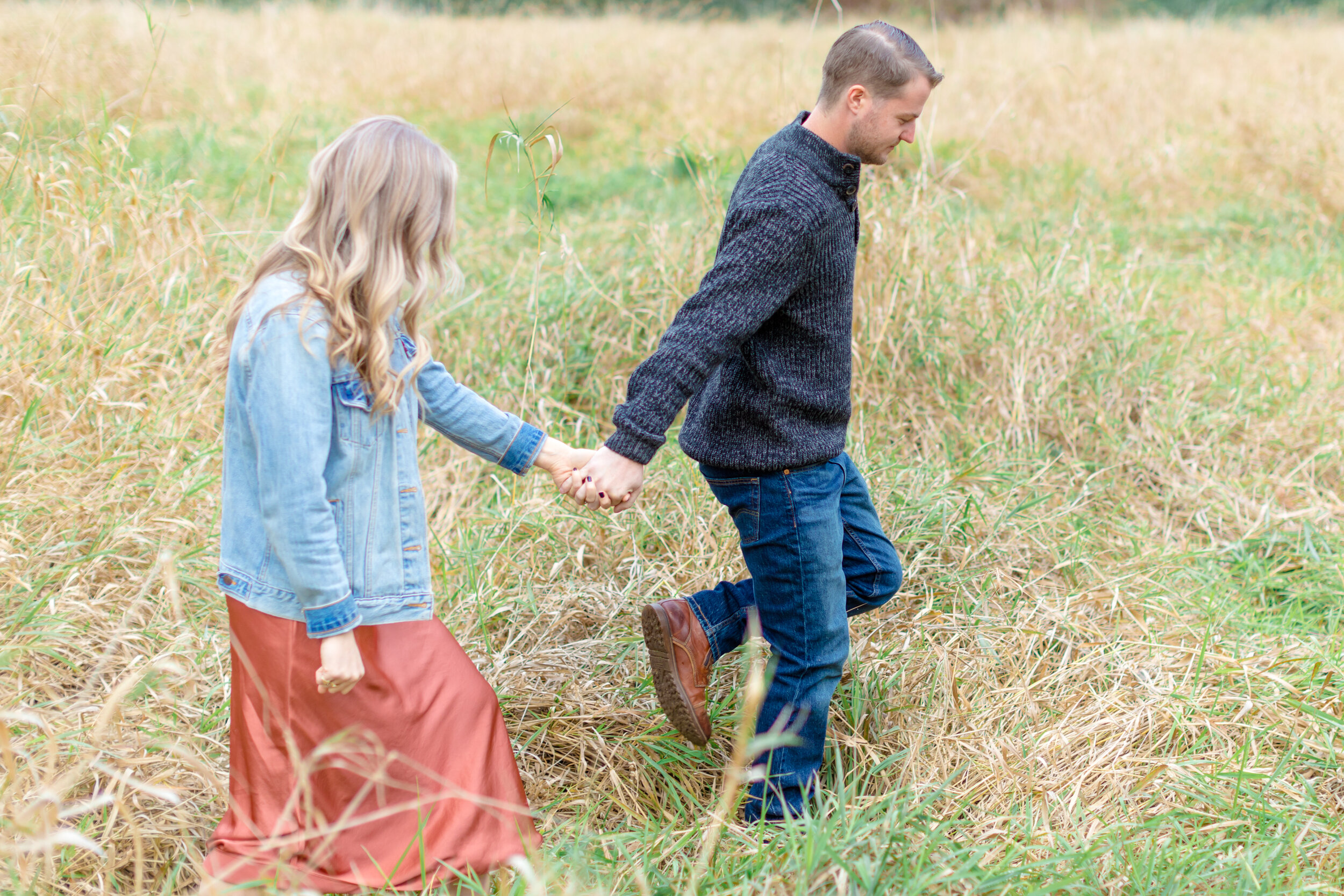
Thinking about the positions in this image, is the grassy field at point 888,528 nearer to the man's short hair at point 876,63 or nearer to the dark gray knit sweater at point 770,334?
the dark gray knit sweater at point 770,334

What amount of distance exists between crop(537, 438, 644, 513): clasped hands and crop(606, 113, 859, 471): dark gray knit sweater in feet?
0.09

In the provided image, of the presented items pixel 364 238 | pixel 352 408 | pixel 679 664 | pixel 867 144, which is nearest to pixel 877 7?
pixel 867 144

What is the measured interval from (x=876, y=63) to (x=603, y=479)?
931 mm

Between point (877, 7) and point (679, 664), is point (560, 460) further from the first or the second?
point (877, 7)

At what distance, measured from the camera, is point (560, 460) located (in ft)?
6.47

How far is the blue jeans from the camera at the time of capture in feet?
6.31

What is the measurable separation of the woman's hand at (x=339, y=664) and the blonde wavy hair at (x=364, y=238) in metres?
0.38

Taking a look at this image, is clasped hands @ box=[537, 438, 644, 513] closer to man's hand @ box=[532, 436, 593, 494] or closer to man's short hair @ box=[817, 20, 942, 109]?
man's hand @ box=[532, 436, 593, 494]

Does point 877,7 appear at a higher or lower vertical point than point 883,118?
higher

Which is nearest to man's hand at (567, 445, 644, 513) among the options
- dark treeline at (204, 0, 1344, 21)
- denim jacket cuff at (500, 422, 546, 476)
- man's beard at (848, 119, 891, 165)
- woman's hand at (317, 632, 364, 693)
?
denim jacket cuff at (500, 422, 546, 476)

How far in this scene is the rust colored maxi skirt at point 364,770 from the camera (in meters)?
1.64

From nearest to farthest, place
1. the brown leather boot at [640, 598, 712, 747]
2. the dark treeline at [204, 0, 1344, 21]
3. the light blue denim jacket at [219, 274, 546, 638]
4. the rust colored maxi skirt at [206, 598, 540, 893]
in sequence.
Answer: the light blue denim jacket at [219, 274, 546, 638], the rust colored maxi skirt at [206, 598, 540, 893], the brown leather boot at [640, 598, 712, 747], the dark treeline at [204, 0, 1344, 21]

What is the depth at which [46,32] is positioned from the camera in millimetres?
5957

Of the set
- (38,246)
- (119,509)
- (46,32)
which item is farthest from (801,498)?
(46,32)
